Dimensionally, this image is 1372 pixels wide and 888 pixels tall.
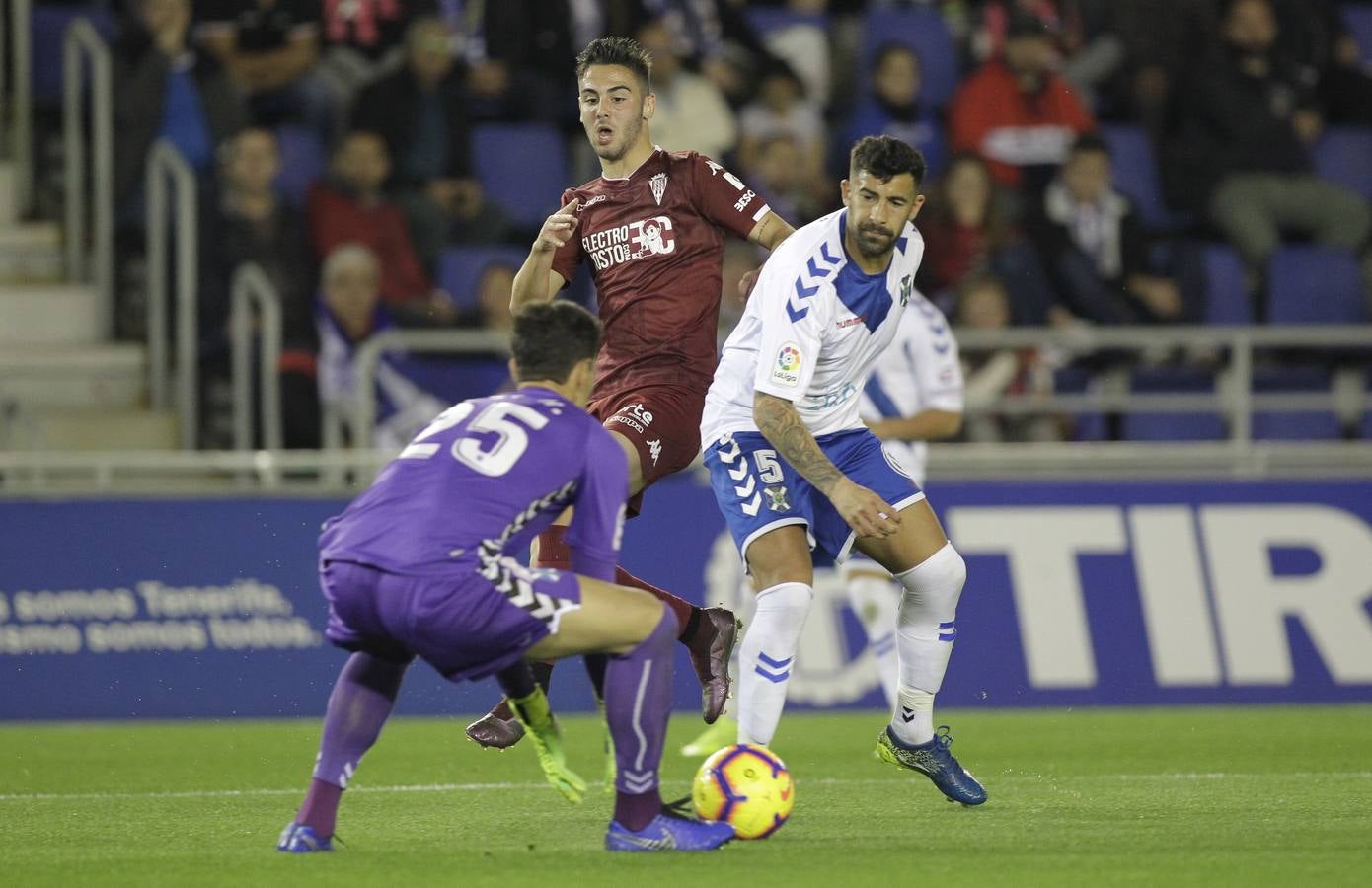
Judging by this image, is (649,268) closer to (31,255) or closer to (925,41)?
(31,255)

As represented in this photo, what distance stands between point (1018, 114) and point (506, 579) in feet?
34.0

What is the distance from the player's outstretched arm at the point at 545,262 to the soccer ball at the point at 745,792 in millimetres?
1983

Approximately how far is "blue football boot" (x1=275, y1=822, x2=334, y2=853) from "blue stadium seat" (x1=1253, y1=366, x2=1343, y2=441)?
9652 mm

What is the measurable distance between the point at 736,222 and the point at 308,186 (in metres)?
6.75

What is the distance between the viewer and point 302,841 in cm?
632

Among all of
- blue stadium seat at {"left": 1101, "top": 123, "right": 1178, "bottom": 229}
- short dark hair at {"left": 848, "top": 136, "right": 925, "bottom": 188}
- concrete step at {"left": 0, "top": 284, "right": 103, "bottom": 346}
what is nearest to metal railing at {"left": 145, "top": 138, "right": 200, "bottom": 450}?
concrete step at {"left": 0, "top": 284, "right": 103, "bottom": 346}

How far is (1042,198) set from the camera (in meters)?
15.1

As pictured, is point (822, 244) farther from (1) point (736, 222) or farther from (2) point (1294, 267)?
(2) point (1294, 267)

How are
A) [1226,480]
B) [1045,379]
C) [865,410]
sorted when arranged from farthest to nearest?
Result: [1045,379]
[1226,480]
[865,410]

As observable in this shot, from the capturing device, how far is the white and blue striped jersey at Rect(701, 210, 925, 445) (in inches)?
288

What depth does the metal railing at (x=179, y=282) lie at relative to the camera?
44.1ft

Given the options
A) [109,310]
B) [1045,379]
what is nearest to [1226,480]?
[1045,379]

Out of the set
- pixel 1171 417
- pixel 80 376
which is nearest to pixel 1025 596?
pixel 1171 417

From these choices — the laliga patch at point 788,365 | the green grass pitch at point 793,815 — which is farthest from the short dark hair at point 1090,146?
the laliga patch at point 788,365
